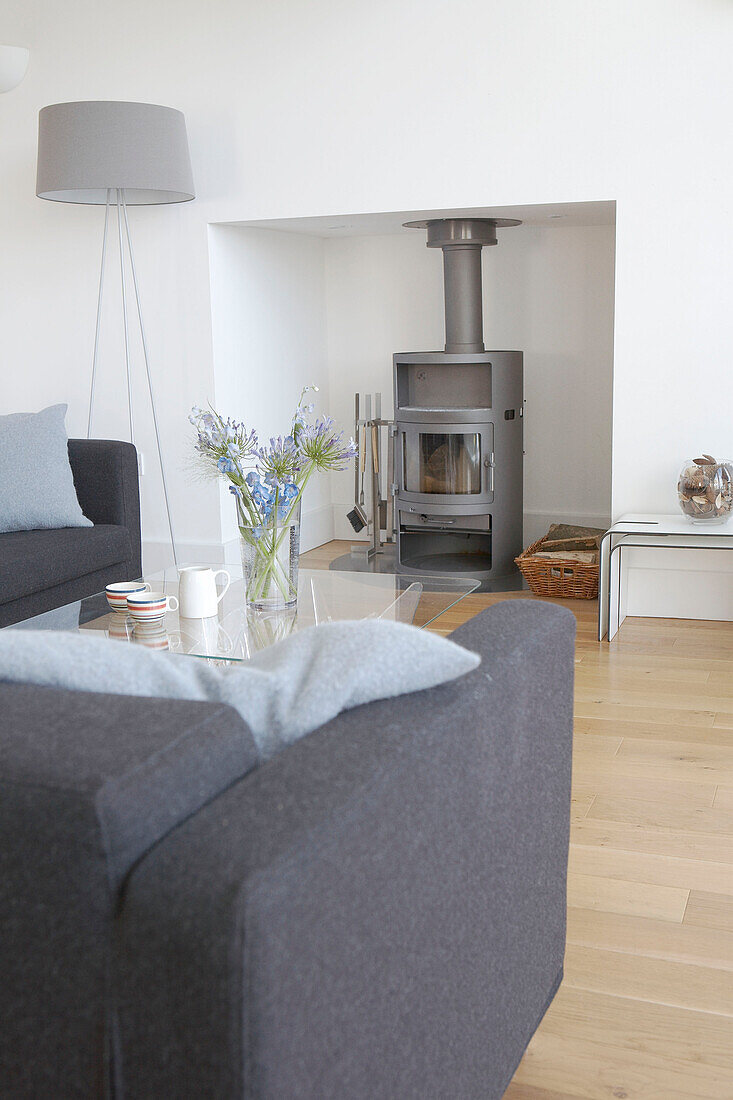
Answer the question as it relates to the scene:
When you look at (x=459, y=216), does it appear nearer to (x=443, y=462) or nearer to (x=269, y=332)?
(x=443, y=462)

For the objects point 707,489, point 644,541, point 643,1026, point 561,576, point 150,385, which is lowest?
point 643,1026

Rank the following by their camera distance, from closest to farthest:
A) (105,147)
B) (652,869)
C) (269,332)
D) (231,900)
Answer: (231,900) < (652,869) < (105,147) < (269,332)

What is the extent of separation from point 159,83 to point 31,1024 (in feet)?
14.4

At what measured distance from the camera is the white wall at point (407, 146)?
12.8 feet

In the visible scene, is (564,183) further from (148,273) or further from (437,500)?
(148,273)

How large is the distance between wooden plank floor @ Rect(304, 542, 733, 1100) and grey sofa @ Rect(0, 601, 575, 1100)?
1.94 ft

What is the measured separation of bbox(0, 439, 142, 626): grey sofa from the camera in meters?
3.38

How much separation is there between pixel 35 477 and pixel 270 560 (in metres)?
1.46

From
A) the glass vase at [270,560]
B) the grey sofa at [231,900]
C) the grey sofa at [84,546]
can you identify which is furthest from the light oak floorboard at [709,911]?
the grey sofa at [84,546]

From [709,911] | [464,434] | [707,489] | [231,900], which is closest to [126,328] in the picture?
[464,434]

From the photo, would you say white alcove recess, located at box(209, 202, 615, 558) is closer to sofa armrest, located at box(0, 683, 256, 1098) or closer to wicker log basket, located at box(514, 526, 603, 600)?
wicker log basket, located at box(514, 526, 603, 600)

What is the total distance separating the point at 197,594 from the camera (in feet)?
8.67

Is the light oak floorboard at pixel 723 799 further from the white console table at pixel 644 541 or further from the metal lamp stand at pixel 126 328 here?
the metal lamp stand at pixel 126 328

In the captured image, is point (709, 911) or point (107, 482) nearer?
point (709, 911)
